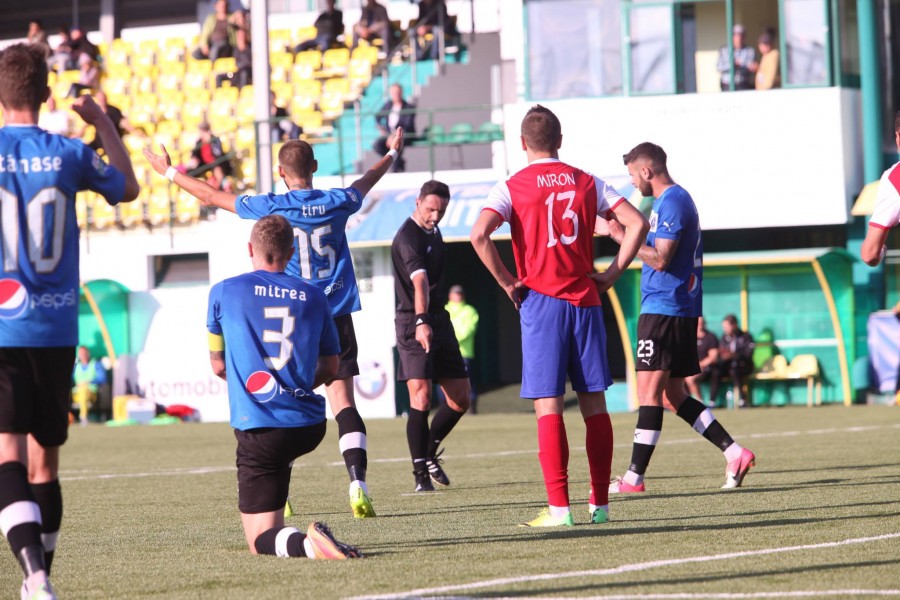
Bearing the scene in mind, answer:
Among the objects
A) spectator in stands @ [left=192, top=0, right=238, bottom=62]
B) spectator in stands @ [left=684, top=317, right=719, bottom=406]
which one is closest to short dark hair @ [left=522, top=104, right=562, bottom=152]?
spectator in stands @ [left=684, top=317, right=719, bottom=406]

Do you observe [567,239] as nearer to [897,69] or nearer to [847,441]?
[847,441]

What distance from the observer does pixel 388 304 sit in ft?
84.6

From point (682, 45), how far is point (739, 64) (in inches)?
44.1

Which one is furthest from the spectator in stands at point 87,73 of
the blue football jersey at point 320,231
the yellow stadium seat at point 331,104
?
the blue football jersey at point 320,231

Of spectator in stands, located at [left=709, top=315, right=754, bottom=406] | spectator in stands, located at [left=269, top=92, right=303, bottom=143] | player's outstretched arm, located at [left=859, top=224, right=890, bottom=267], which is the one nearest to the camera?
player's outstretched arm, located at [left=859, top=224, right=890, bottom=267]

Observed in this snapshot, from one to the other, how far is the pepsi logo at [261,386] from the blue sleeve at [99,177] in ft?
3.82

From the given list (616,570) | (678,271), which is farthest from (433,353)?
(616,570)

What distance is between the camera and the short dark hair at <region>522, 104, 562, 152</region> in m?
7.58

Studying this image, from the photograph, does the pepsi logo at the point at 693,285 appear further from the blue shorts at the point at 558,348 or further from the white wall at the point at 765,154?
the white wall at the point at 765,154

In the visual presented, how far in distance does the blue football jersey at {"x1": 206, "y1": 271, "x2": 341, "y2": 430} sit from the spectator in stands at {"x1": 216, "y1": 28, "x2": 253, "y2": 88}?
24207mm

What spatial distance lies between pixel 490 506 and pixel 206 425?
15.7m

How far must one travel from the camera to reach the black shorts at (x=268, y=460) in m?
6.45

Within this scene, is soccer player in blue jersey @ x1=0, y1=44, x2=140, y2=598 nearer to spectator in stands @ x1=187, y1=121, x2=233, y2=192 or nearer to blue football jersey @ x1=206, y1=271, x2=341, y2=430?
blue football jersey @ x1=206, y1=271, x2=341, y2=430

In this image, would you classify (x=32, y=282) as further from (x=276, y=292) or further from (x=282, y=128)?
(x=282, y=128)
